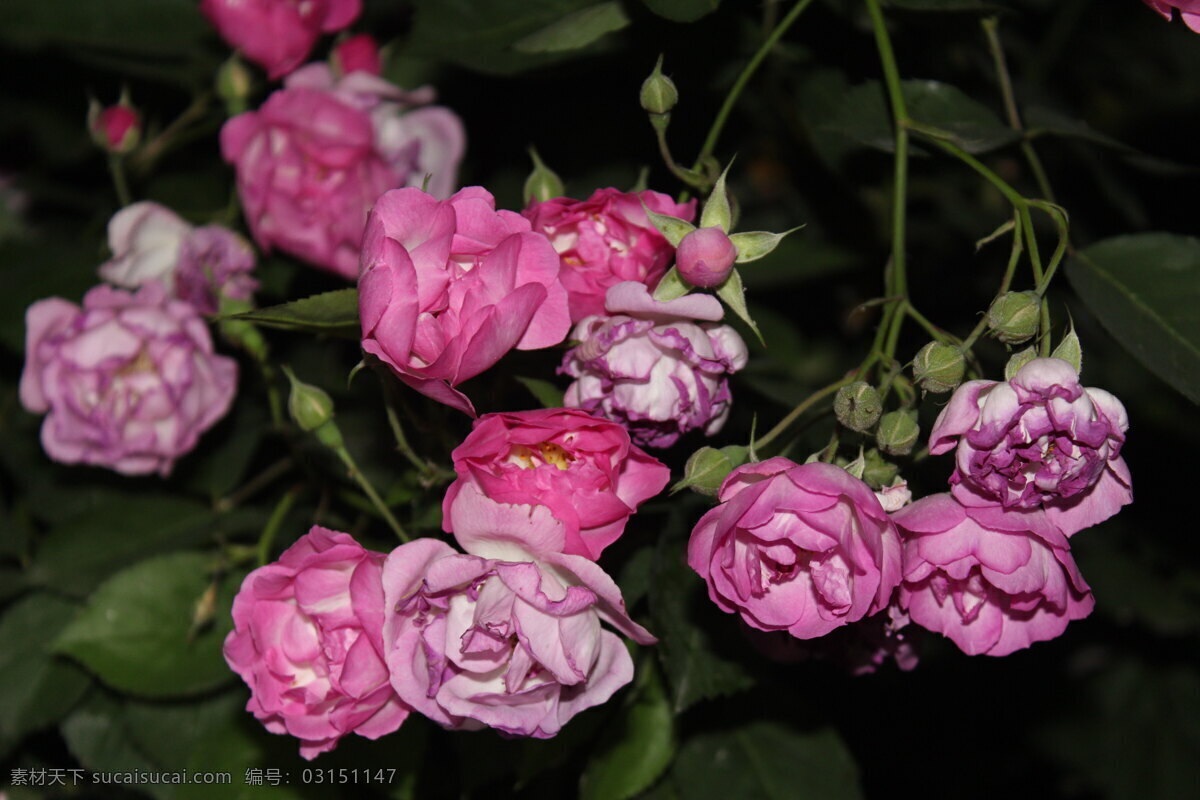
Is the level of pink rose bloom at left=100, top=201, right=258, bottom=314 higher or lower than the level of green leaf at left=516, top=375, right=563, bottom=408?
lower

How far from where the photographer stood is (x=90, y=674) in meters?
0.98

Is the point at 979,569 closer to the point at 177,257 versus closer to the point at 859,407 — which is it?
the point at 859,407

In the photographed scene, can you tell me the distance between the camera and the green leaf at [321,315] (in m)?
0.70

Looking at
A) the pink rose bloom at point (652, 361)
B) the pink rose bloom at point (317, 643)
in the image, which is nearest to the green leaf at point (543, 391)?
Result: the pink rose bloom at point (652, 361)

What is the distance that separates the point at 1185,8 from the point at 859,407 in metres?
0.40

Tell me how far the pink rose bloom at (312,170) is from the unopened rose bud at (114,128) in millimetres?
145

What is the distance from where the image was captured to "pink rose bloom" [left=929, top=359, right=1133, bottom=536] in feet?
1.98

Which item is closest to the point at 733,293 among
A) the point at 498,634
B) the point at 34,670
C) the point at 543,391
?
the point at 543,391

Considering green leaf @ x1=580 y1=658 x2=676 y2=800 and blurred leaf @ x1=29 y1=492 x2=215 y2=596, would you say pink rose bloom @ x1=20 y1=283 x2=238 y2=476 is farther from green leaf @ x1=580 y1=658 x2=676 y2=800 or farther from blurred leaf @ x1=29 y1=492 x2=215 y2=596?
green leaf @ x1=580 y1=658 x2=676 y2=800

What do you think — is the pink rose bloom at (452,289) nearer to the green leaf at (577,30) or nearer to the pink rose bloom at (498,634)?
the pink rose bloom at (498,634)

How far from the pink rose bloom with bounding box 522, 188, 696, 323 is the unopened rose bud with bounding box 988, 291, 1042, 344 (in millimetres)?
209

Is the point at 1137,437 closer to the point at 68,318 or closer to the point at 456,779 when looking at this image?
the point at 456,779

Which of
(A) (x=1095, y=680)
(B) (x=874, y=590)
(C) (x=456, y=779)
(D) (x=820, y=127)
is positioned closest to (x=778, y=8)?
(D) (x=820, y=127)

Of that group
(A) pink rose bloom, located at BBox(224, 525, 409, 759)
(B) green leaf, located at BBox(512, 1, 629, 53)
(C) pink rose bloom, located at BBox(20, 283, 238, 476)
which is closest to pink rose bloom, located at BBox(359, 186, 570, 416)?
(A) pink rose bloom, located at BBox(224, 525, 409, 759)
